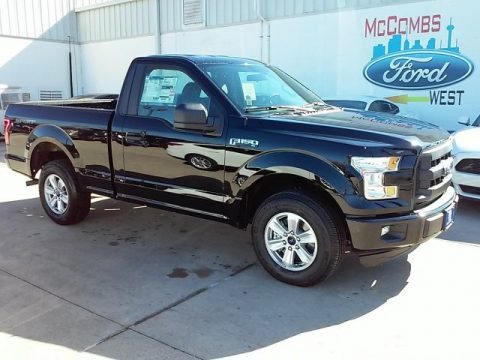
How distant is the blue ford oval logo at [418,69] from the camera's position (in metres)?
10.3

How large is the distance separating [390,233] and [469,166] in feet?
10.4

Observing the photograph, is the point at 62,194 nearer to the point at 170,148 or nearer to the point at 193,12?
the point at 170,148

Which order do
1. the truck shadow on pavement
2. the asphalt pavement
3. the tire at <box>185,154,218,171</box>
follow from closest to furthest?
the asphalt pavement, the truck shadow on pavement, the tire at <box>185,154,218,171</box>

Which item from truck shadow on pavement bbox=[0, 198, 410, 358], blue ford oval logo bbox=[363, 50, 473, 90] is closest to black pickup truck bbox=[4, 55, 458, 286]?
truck shadow on pavement bbox=[0, 198, 410, 358]

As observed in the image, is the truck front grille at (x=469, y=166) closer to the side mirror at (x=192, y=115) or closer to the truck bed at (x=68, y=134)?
the side mirror at (x=192, y=115)

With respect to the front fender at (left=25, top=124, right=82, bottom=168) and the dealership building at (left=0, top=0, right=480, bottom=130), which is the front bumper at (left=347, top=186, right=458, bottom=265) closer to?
the front fender at (left=25, top=124, right=82, bottom=168)

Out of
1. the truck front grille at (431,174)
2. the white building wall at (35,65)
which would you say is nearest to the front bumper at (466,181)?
the truck front grille at (431,174)

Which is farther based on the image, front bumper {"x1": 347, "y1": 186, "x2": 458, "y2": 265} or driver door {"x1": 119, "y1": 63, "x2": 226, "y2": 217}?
driver door {"x1": 119, "y1": 63, "x2": 226, "y2": 217}

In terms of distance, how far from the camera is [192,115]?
4191 millimetres

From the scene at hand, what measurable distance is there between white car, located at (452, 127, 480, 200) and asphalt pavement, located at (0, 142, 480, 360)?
0.83m

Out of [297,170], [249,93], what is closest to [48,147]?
[249,93]

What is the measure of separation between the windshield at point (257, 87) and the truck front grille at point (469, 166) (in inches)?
93.3

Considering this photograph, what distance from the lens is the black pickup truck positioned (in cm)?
365

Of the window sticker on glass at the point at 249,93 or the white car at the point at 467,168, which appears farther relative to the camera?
the white car at the point at 467,168
